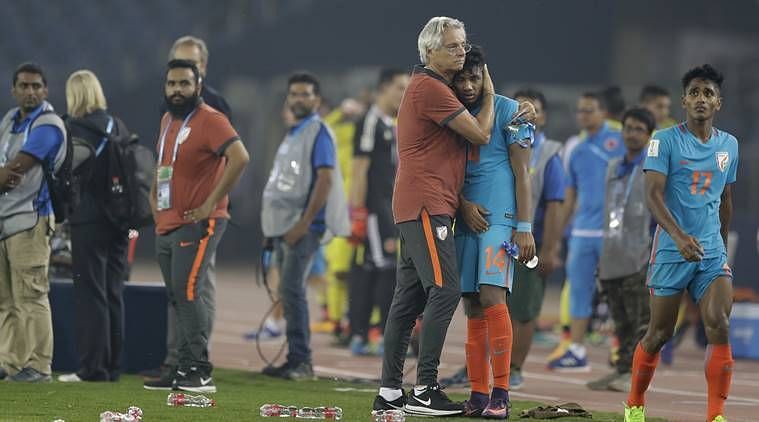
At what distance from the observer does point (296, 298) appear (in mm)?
11609

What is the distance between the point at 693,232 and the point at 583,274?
498cm

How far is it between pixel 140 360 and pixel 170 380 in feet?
4.32

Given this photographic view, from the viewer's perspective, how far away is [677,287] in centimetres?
823

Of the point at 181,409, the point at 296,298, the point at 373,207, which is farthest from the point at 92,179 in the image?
the point at 373,207

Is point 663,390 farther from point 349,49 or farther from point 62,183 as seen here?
point 349,49

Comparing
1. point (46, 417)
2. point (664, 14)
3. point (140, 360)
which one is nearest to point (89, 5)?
point (664, 14)

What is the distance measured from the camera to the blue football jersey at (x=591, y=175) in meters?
13.2

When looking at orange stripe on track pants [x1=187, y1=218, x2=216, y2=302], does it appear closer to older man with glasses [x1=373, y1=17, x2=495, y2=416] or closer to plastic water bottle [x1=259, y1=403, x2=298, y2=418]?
plastic water bottle [x1=259, y1=403, x2=298, y2=418]

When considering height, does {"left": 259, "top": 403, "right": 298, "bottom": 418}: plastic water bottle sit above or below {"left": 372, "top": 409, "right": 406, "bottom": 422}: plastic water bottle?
below

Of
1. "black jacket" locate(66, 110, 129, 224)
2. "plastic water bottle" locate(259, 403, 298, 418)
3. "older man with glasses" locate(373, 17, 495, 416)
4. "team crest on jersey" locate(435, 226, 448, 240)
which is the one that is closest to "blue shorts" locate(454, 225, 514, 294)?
"older man with glasses" locate(373, 17, 495, 416)

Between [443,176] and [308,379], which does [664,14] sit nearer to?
[308,379]

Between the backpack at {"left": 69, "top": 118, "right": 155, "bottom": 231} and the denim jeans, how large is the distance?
1.26 metres

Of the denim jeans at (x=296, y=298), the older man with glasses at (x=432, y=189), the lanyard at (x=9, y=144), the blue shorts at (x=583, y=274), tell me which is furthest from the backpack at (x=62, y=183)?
the blue shorts at (x=583, y=274)

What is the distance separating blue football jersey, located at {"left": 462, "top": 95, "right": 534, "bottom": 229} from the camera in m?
8.54
